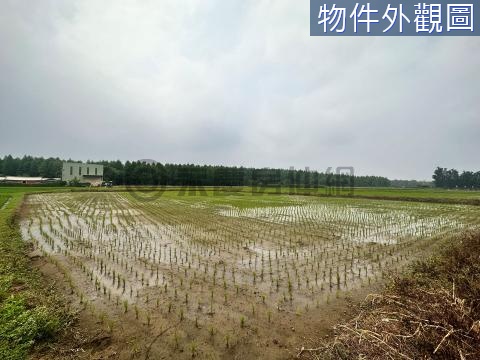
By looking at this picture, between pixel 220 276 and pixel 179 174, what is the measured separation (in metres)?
71.6

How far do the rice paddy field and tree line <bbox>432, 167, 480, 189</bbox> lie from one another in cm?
14684

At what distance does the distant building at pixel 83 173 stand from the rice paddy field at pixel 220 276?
2415 inches

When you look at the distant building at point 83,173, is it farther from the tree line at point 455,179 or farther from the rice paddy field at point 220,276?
the tree line at point 455,179

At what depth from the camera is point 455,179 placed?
127312mm

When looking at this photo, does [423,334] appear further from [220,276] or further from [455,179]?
[455,179]

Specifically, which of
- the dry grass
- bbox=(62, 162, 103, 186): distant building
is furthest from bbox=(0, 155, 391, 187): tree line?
the dry grass

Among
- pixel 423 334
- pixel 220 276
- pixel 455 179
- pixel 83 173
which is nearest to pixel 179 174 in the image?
pixel 83 173

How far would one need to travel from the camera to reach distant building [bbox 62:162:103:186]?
68.0 meters

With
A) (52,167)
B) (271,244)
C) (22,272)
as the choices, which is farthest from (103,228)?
(52,167)

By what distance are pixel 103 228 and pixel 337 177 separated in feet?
364

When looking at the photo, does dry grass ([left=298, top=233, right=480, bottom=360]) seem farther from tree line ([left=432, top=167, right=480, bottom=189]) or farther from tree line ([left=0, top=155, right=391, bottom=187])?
tree line ([left=432, top=167, right=480, bottom=189])

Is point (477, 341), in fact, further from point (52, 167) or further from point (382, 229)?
point (52, 167)

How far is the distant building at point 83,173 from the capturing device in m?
68.0

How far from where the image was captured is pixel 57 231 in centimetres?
1280
